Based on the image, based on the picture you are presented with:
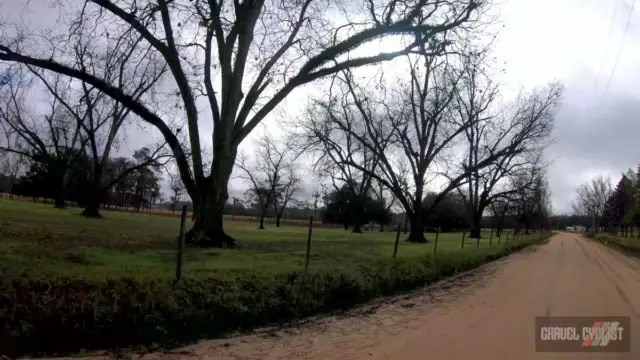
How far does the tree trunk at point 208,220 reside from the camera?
19.1m

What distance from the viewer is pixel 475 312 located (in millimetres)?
10977

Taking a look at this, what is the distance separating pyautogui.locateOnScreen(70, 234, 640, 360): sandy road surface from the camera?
7316mm

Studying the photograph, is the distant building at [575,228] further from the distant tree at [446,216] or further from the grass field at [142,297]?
the grass field at [142,297]

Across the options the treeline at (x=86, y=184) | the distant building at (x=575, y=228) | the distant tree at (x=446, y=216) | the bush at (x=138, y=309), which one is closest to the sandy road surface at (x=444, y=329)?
the bush at (x=138, y=309)

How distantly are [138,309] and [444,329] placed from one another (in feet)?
16.2

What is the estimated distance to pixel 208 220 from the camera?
19.3 meters

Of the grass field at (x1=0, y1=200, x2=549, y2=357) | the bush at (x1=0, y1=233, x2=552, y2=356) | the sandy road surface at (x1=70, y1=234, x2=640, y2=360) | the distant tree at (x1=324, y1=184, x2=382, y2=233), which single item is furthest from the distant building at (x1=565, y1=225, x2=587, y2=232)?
the bush at (x1=0, y1=233, x2=552, y2=356)

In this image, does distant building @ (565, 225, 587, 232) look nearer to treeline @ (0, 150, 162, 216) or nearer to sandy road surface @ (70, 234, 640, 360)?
treeline @ (0, 150, 162, 216)

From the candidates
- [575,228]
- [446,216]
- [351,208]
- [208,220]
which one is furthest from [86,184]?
[575,228]

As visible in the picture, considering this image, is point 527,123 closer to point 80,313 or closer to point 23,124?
point 23,124

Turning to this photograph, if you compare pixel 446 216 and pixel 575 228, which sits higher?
pixel 575 228

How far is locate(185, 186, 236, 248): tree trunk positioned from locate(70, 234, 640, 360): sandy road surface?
320 inches

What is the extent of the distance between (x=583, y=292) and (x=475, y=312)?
17.0 ft

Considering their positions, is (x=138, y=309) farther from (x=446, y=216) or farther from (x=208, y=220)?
(x=446, y=216)
